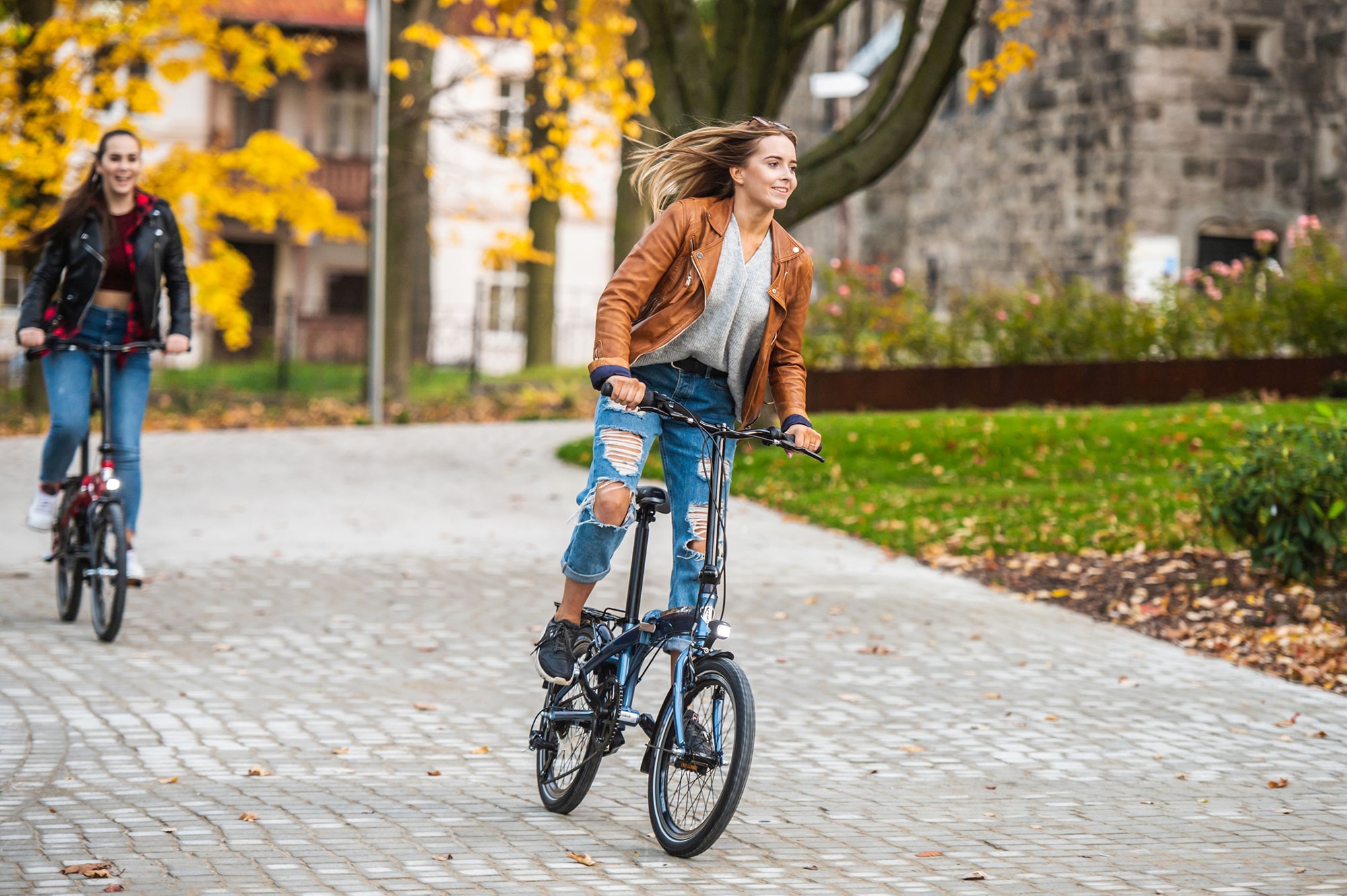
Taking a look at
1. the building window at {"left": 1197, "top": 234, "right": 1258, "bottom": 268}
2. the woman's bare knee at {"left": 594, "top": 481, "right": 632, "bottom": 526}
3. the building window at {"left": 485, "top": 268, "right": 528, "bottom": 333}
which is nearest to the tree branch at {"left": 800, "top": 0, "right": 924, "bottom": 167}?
the woman's bare knee at {"left": 594, "top": 481, "right": 632, "bottom": 526}

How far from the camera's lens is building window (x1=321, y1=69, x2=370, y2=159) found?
121 feet

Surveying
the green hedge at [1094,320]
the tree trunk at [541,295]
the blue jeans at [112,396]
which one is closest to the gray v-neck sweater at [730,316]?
the blue jeans at [112,396]

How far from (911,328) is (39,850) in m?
14.5

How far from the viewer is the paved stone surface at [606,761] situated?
4426mm

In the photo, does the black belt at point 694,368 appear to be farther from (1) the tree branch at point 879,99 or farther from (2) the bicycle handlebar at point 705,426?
(1) the tree branch at point 879,99

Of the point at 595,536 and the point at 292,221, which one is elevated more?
the point at 292,221

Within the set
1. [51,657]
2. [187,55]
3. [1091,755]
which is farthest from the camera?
[187,55]

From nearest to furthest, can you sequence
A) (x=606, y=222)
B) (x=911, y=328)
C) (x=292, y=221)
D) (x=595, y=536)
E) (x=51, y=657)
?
(x=595, y=536)
(x=51, y=657)
(x=911, y=328)
(x=292, y=221)
(x=606, y=222)

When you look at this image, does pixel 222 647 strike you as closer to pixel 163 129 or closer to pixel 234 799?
pixel 234 799

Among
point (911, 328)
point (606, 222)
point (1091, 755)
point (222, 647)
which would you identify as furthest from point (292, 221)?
point (606, 222)

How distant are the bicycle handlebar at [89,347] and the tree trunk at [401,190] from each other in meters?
12.9

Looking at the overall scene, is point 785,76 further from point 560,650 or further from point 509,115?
point 509,115

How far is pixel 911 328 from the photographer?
1798cm

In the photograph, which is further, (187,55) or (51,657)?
(187,55)
